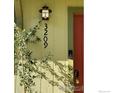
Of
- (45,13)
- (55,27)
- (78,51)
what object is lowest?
(78,51)

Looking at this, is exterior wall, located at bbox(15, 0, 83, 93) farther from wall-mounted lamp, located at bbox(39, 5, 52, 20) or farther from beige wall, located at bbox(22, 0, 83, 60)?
wall-mounted lamp, located at bbox(39, 5, 52, 20)

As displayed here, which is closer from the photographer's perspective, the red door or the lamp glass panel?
the lamp glass panel

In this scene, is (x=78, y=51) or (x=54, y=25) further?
(x=78, y=51)

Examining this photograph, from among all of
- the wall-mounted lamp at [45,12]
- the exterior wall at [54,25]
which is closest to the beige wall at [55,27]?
the exterior wall at [54,25]

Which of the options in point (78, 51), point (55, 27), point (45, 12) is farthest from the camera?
point (78, 51)

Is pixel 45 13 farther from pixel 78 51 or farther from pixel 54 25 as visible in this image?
pixel 78 51

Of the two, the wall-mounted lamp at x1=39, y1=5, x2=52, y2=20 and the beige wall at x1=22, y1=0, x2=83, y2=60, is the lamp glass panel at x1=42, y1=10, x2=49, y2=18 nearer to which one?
the wall-mounted lamp at x1=39, y1=5, x2=52, y2=20

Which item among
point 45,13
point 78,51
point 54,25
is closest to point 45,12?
point 45,13

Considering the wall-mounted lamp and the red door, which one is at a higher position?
the wall-mounted lamp

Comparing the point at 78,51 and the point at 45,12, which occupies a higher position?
the point at 45,12

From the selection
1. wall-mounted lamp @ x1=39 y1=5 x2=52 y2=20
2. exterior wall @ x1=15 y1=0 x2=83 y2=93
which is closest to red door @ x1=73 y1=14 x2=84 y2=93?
exterior wall @ x1=15 y1=0 x2=83 y2=93
